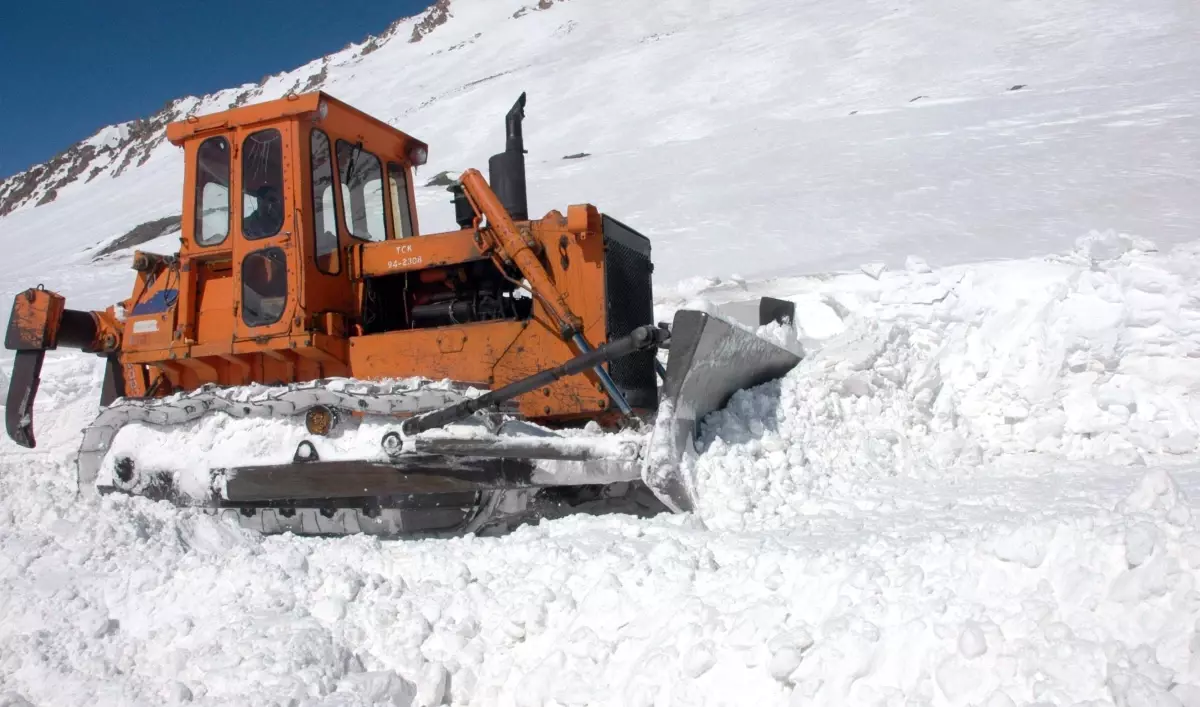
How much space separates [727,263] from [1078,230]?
132 inches

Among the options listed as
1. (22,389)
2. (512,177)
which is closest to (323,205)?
(512,177)

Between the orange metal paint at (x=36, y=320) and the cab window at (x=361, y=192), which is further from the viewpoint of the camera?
the orange metal paint at (x=36, y=320)

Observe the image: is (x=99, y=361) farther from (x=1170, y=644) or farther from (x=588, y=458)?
(x=1170, y=644)

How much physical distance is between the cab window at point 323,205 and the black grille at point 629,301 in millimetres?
1510

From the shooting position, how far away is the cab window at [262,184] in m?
4.75

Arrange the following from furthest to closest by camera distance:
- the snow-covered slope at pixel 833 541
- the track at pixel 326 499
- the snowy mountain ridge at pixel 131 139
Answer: the snowy mountain ridge at pixel 131 139 → the track at pixel 326 499 → the snow-covered slope at pixel 833 541

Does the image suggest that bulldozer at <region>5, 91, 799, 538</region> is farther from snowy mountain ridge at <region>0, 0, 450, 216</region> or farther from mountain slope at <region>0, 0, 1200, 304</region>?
snowy mountain ridge at <region>0, 0, 450, 216</region>

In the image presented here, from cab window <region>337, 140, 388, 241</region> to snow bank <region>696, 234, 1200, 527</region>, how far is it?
7.71ft

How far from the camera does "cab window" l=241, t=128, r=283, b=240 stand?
4750 mm

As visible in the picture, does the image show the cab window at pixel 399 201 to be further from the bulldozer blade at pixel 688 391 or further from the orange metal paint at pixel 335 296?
the bulldozer blade at pixel 688 391

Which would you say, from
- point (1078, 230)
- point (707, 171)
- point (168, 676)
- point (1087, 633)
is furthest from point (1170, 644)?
point (707, 171)

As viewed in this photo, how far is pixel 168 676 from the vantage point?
2777mm

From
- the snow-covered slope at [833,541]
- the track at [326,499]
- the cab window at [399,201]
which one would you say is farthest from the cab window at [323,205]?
the snow-covered slope at [833,541]

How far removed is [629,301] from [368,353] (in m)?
1.38
